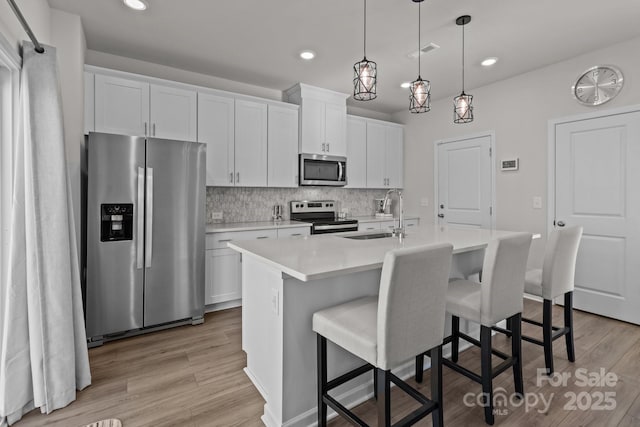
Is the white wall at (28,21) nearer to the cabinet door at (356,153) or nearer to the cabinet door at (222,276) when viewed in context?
the cabinet door at (222,276)

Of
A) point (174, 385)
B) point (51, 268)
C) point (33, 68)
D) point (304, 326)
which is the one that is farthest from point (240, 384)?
point (33, 68)

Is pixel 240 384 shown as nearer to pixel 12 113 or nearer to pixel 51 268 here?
pixel 51 268

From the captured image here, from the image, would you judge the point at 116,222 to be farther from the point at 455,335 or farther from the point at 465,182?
the point at 465,182

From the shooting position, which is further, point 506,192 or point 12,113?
point 506,192

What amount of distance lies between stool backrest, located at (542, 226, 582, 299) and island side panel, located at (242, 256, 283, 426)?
182 cm

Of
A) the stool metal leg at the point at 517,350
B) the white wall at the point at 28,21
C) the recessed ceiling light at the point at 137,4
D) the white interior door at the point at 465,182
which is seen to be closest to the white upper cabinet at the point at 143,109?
the white wall at the point at 28,21

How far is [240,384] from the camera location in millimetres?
2129

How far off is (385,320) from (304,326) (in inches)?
22.5

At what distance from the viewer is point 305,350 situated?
174cm

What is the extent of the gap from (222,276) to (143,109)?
1861mm

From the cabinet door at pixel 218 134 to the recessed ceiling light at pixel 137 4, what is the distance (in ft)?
3.59

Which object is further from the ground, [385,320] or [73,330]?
[385,320]

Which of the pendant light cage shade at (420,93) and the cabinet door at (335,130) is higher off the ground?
the cabinet door at (335,130)

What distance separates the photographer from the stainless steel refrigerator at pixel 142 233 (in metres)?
2.62
